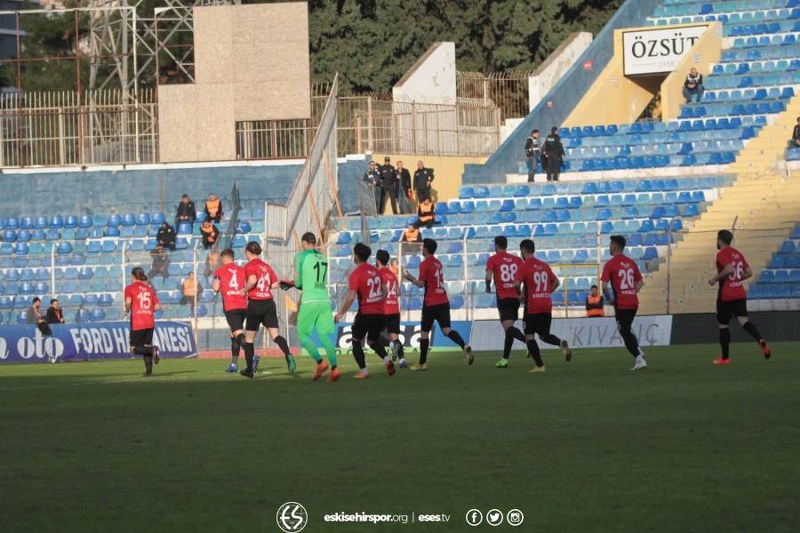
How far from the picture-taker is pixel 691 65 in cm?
4297

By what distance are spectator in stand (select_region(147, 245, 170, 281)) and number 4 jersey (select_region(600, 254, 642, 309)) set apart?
16.6m

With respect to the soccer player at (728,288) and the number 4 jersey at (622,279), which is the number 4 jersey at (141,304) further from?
the soccer player at (728,288)

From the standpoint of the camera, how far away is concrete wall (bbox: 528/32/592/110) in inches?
1975

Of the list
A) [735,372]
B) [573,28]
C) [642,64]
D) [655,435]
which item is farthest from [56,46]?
[655,435]

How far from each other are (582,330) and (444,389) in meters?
13.7

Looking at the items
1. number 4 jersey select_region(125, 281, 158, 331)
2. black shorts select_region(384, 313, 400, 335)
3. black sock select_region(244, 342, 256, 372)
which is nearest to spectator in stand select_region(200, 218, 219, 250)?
number 4 jersey select_region(125, 281, 158, 331)

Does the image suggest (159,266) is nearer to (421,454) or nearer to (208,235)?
(208,235)

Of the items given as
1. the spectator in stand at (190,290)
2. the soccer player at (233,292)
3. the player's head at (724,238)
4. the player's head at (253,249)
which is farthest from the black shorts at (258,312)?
the spectator in stand at (190,290)

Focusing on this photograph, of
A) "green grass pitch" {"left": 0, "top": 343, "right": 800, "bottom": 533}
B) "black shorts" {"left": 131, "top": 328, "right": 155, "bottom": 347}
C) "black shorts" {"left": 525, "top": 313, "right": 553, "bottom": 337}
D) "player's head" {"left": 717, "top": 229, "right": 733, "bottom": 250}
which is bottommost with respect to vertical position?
"green grass pitch" {"left": 0, "top": 343, "right": 800, "bottom": 533}

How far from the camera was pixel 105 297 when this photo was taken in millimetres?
36719

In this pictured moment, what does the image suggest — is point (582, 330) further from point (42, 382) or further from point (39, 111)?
point (39, 111)

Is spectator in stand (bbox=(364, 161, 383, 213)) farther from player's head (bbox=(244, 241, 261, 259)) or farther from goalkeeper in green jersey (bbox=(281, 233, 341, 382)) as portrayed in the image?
goalkeeper in green jersey (bbox=(281, 233, 341, 382))

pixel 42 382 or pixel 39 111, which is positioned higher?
pixel 39 111

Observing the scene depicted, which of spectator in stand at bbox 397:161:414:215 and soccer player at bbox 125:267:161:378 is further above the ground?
spectator in stand at bbox 397:161:414:215
